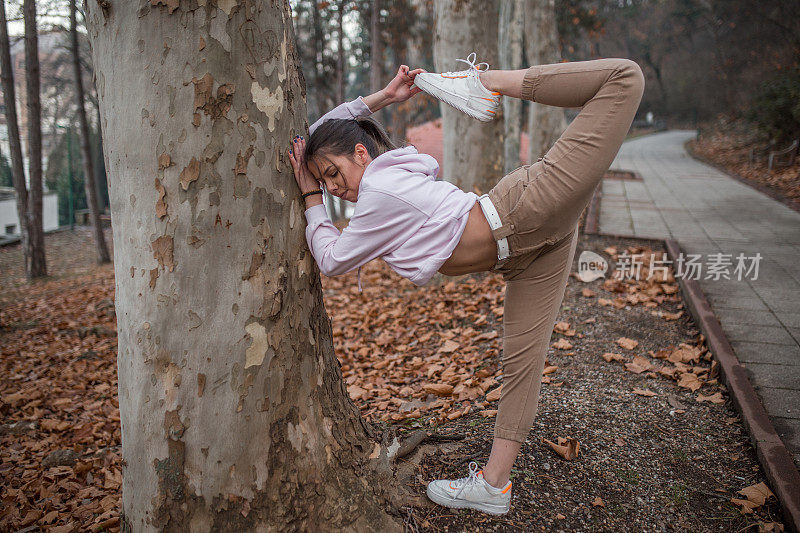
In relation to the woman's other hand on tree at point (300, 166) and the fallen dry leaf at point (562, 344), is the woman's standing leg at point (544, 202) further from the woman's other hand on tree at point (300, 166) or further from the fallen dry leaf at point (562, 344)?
the fallen dry leaf at point (562, 344)

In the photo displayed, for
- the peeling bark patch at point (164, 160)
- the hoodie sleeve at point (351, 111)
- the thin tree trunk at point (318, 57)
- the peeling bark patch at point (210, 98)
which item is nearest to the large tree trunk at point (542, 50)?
the thin tree trunk at point (318, 57)

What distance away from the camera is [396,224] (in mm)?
2129

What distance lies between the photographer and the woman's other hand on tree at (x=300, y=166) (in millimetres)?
2168

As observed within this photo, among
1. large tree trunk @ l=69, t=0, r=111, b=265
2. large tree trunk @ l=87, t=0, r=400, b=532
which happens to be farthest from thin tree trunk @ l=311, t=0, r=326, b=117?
large tree trunk @ l=87, t=0, r=400, b=532

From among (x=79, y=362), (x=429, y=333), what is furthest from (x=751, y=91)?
(x=79, y=362)

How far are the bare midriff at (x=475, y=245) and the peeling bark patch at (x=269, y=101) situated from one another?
31.5 inches

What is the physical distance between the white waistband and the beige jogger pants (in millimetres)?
17

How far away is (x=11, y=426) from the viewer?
4207 mm

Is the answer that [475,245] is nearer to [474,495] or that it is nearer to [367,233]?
[367,233]

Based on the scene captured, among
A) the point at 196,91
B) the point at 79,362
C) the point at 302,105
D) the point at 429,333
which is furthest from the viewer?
the point at 79,362

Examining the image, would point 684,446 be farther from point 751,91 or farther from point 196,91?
point 751,91

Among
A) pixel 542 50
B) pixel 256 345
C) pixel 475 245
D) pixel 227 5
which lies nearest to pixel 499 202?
pixel 475 245

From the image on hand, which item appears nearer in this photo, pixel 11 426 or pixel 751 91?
pixel 11 426

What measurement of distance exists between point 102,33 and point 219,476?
62.3 inches
